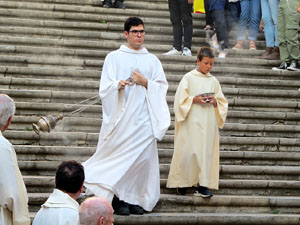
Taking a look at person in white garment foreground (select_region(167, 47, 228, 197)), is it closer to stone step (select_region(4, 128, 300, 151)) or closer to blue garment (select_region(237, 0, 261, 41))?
stone step (select_region(4, 128, 300, 151))

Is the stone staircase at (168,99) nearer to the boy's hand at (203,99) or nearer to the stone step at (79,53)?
the stone step at (79,53)

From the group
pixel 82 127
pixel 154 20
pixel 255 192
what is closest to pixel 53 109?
pixel 82 127

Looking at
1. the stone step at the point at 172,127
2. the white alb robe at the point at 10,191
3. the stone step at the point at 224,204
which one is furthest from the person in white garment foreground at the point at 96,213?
the stone step at the point at 172,127

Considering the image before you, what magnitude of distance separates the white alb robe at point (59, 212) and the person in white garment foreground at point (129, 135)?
101 inches

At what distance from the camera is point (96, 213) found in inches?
151

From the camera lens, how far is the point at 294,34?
1114 cm

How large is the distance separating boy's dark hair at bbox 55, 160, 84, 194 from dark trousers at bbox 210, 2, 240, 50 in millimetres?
7372

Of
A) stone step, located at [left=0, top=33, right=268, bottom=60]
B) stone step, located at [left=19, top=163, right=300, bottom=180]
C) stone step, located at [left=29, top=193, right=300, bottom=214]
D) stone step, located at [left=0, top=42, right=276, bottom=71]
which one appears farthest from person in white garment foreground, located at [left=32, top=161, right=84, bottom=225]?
stone step, located at [left=0, top=33, right=268, bottom=60]

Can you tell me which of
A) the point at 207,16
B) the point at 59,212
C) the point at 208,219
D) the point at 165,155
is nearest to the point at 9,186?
the point at 59,212

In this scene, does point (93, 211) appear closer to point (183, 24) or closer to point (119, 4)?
point (183, 24)

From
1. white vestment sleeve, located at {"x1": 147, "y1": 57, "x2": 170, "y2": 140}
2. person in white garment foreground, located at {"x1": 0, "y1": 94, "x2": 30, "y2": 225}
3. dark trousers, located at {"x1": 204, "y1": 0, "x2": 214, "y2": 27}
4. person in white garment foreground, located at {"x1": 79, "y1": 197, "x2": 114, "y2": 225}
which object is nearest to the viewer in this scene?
person in white garment foreground, located at {"x1": 79, "y1": 197, "x2": 114, "y2": 225}

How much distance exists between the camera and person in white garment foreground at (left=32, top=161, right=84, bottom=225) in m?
4.45

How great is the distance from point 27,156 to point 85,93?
1709mm

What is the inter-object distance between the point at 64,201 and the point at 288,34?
746 centimetres
